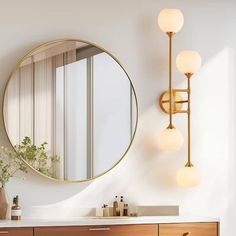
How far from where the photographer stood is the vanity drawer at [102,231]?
14.6 feet

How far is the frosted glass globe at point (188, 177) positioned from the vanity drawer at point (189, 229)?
12.3 inches

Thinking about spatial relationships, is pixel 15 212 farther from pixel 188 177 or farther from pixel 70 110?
pixel 188 177

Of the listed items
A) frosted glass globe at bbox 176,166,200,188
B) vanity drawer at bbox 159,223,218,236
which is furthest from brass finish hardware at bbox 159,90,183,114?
vanity drawer at bbox 159,223,218,236

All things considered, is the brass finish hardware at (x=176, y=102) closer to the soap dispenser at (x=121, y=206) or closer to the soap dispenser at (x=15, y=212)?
the soap dispenser at (x=121, y=206)

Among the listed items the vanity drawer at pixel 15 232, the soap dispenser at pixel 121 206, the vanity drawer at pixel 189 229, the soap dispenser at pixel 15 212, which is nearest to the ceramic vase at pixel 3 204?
the soap dispenser at pixel 15 212

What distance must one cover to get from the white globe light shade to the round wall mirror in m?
0.39

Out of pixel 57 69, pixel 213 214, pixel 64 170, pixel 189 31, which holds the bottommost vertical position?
pixel 213 214

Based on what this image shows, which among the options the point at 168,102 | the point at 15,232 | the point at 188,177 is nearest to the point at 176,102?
the point at 168,102

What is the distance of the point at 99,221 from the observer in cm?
454

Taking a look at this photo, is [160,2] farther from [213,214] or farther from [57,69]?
[213,214]

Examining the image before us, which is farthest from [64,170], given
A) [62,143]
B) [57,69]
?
[57,69]

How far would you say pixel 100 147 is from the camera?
487 centimetres

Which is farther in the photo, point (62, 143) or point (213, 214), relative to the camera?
point (213, 214)

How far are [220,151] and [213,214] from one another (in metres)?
0.47
